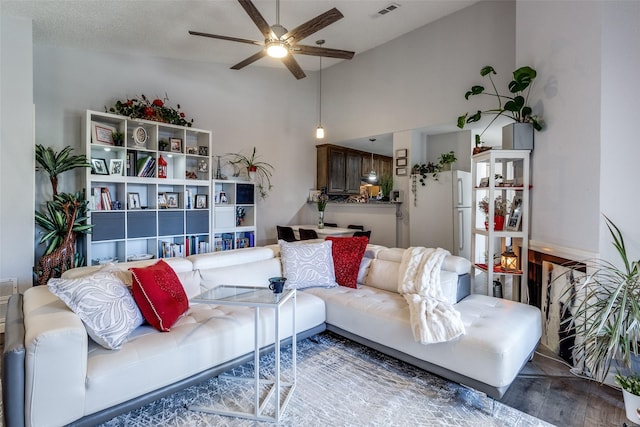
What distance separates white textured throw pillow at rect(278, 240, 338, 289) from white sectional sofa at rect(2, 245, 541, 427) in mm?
131

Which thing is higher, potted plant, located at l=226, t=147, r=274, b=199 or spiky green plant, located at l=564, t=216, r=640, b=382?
potted plant, located at l=226, t=147, r=274, b=199

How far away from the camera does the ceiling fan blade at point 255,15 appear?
2.69 m

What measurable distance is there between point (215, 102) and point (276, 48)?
260 cm

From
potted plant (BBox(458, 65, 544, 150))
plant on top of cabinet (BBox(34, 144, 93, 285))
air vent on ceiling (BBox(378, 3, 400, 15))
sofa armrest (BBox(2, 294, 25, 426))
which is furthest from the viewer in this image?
air vent on ceiling (BBox(378, 3, 400, 15))

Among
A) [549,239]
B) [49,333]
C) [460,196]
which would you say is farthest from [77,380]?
[460,196]

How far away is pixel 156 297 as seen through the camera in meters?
2.09

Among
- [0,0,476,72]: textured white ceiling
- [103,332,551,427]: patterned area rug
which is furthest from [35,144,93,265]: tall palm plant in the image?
[103,332,551,427]: patterned area rug

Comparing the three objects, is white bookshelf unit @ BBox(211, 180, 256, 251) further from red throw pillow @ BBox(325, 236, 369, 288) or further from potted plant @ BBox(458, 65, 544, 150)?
potted plant @ BBox(458, 65, 544, 150)

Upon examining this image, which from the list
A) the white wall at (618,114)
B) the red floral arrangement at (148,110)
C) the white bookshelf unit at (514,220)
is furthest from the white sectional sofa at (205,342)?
the red floral arrangement at (148,110)

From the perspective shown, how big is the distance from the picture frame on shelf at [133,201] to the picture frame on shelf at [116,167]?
33 centimetres

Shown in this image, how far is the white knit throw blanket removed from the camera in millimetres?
2053

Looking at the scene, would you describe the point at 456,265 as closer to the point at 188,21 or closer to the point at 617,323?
the point at 617,323

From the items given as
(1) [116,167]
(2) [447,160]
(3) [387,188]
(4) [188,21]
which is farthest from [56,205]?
(2) [447,160]

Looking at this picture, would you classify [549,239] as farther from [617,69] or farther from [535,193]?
[617,69]
